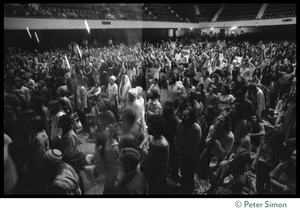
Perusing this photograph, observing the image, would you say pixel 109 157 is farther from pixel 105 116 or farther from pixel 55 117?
pixel 55 117

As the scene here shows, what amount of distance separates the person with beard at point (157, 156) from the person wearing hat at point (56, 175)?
0.87 m

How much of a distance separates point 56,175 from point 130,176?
28.9 inches

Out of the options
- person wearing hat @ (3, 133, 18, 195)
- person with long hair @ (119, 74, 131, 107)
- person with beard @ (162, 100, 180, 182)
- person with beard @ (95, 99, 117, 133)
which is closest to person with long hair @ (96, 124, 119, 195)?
person with beard @ (162, 100, 180, 182)

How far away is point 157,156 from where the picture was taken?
8.62 ft

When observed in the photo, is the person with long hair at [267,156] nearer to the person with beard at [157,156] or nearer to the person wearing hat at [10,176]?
the person with beard at [157,156]

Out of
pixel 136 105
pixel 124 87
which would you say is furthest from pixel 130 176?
pixel 124 87

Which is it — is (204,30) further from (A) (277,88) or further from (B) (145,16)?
(A) (277,88)

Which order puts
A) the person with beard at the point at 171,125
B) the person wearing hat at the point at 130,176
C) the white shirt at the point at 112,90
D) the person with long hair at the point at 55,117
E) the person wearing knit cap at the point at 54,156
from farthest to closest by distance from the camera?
the white shirt at the point at 112,90
the person with long hair at the point at 55,117
the person with beard at the point at 171,125
the person wearing knit cap at the point at 54,156
the person wearing hat at the point at 130,176

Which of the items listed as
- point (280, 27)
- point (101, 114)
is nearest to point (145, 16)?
point (280, 27)

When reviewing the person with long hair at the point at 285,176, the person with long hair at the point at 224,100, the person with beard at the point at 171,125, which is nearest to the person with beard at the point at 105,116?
the person with beard at the point at 171,125

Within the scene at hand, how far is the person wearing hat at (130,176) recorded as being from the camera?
2037 mm

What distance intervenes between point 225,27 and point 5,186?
18.2 meters
